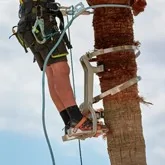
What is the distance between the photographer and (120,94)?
6887 millimetres

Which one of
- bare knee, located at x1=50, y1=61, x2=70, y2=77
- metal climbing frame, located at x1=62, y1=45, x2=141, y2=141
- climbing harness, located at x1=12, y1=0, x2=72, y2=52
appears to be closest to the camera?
bare knee, located at x1=50, y1=61, x2=70, y2=77

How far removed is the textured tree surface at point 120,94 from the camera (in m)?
6.85

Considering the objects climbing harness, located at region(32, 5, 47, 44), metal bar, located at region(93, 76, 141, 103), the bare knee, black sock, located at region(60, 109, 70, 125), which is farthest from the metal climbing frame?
climbing harness, located at region(32, 5, 47, 44)

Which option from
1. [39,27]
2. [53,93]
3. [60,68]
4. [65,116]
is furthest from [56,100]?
[39,27]

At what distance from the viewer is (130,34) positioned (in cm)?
709

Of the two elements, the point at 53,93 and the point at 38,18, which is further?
the point at 53,93

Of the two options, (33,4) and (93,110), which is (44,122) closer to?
(93,110)

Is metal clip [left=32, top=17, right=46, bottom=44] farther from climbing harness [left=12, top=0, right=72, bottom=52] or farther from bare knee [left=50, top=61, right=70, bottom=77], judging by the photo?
bare knee [left=50, top=61, right=70, bottom=77]

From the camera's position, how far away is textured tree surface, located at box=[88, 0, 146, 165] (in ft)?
22.5

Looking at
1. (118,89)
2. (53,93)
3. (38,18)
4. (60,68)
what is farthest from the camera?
(118,89)

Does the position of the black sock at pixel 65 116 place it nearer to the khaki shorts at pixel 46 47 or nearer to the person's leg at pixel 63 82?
the person's leg at pixel 63 82

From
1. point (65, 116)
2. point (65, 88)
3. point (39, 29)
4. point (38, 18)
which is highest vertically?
point (38, 18)

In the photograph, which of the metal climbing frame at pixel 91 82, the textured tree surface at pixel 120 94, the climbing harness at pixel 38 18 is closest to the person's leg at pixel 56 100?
the metal climbing frame at pixel 91 82

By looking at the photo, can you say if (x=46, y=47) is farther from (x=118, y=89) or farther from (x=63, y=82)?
(x=118, y=89)
